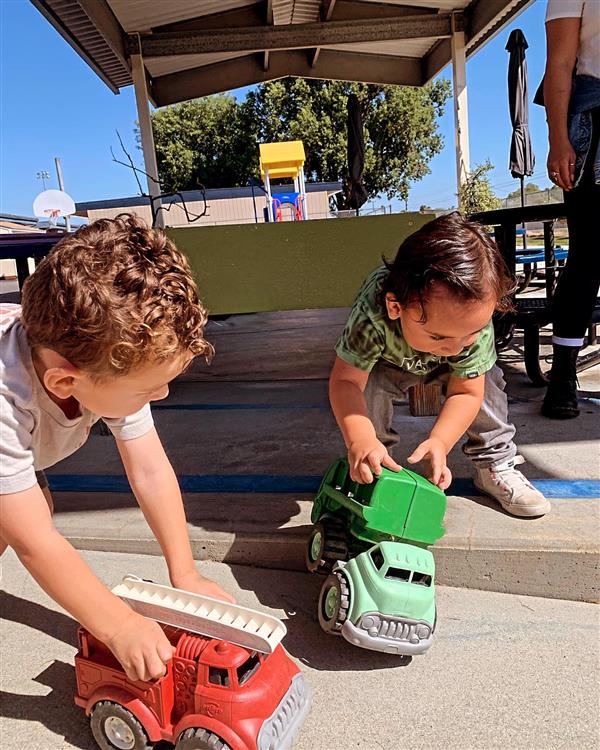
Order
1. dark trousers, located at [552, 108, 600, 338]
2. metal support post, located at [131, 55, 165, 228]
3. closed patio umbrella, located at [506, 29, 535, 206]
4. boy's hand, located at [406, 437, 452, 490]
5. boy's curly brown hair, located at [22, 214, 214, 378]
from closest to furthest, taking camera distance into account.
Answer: boy's curly brown hair, located at [22, 214, 214, 378] → boy's hand, located at [406, 437, 452, 490] → dark trousers, located at [552, 108, 600, 338] → closed patio umbrella, located at [506, 29, 535, 206] → metal support post, located at [131, 55, 165, 228]

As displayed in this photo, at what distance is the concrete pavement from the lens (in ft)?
Answer: 3.94

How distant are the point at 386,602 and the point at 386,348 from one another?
72 cm

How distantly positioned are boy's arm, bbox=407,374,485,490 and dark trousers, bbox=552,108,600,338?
38.7 inches

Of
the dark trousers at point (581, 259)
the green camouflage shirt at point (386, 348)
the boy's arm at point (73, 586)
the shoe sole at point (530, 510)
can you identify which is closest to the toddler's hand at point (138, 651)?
the boy's arm at point (73, 586)

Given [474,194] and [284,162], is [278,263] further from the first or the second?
[284,162]

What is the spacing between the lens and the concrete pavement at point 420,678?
3.94ft

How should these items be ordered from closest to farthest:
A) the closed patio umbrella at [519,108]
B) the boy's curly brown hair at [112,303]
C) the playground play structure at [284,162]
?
1. the boy's curly brown hair at [112,303]
2. the closed patio umbrella at [519,108]
3. the playground play structure at [284,162]

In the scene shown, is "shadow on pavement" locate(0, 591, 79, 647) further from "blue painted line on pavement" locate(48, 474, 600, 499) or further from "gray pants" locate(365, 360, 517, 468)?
"gray pants" locate(365, 360, 517, 468)

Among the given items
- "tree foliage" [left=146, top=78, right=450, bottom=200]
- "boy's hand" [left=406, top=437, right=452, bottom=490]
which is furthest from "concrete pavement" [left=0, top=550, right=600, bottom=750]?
"tree foliage" [left=146, top=78, right=450, bottom=200]

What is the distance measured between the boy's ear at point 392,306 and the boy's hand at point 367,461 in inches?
13.9

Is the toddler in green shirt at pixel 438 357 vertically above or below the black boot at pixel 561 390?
above

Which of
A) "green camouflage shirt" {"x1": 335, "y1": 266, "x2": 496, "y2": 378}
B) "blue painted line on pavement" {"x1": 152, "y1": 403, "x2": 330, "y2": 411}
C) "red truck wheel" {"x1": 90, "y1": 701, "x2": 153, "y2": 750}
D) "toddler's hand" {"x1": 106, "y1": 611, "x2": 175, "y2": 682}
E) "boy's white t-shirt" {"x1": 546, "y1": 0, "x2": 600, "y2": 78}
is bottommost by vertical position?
"red truck wheel" {"x1": 90, "y1": 701, "x2": 153, "y2": 750}

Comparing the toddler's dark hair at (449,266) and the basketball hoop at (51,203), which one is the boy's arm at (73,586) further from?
the basketball hoop at (51,203)

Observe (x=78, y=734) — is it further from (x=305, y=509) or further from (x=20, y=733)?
(x=305, y=509)
